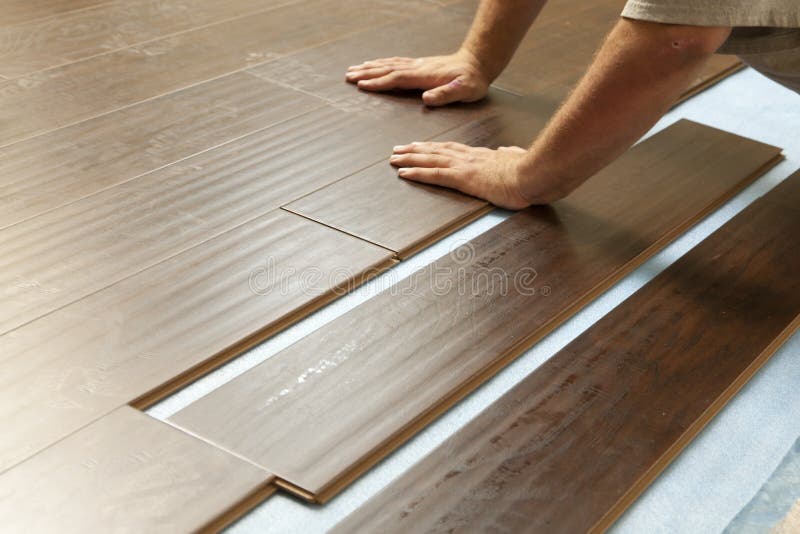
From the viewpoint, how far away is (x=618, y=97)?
1883 millimetres

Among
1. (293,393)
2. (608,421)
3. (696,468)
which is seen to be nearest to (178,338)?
(293,393)

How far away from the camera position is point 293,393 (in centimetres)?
160

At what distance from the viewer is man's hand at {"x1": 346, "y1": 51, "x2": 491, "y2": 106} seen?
2.69 meters

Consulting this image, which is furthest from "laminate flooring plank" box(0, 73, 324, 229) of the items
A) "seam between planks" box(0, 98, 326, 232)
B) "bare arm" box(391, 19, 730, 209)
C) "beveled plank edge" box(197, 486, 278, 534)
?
"beveled plank edge" box(197, 486, 278, 534)

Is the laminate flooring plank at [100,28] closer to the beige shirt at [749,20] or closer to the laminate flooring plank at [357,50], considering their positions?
the laminate flooring plank at [357,50]

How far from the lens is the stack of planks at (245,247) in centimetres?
147

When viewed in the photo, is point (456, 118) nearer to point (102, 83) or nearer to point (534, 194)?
point (534, 194)

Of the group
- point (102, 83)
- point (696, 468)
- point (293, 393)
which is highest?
point (102, 83)

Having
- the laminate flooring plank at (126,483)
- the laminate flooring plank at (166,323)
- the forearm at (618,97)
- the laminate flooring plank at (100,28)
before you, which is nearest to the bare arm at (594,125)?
the forearm at (618,97)

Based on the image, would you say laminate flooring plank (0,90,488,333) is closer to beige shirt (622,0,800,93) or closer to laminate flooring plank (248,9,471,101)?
laminate flooring plank (248,9,471,101)

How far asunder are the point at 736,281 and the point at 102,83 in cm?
176

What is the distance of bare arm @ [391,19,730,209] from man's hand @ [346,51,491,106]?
15.7 inches

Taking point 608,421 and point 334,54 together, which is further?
point 334,54

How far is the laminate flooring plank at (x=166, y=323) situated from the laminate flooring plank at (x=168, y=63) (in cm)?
78
